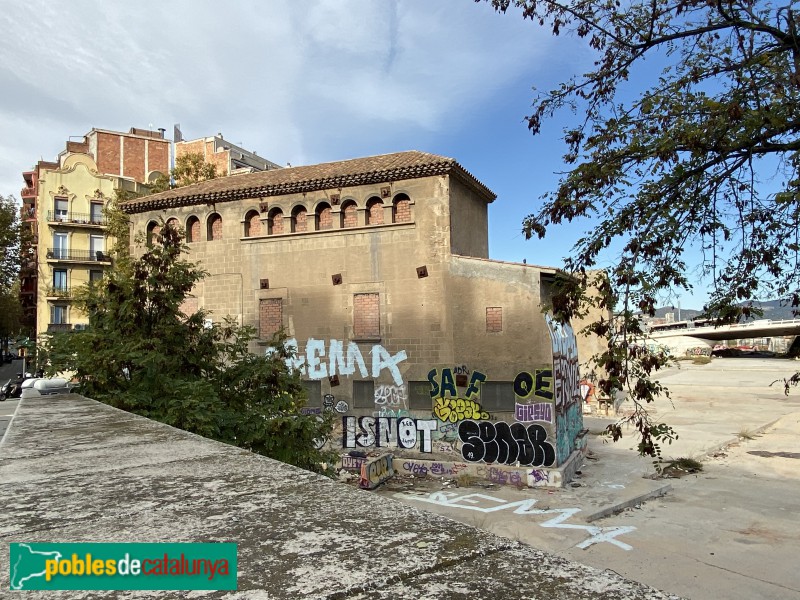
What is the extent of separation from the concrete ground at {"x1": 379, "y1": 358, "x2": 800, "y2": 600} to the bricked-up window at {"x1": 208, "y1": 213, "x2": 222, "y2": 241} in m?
10.6

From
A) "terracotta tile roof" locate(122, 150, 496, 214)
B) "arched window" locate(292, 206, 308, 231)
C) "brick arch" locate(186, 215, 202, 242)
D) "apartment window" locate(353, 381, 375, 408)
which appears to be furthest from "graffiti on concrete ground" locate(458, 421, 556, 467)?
"brick arch" locate(186, 215, 202, 242)

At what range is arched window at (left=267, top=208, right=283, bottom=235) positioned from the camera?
58.8ft

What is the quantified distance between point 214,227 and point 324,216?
4.45 metres

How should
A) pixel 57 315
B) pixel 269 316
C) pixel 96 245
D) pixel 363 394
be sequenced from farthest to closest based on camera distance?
pixel 96 245 → pixel 57 315 → pixel 269 316 → pixel 363 394

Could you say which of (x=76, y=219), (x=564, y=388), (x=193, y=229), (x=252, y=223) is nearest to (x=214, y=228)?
(x=193, y=229)

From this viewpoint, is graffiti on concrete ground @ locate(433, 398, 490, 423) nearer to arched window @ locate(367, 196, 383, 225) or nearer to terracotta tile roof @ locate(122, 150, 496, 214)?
arched window @ locate(367, 196, 383, 225)

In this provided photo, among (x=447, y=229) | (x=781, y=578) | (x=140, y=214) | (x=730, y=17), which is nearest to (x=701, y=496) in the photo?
(x=781, y=578)

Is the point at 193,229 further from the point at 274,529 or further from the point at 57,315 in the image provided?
the point at 57,315

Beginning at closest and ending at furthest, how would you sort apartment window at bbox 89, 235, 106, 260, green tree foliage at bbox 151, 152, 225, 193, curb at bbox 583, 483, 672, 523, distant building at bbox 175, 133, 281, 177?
1. curb at bbox 583, 483, 672, 523
2. green tree foliage at bbox 151, 152, 225, 193
3. apartment window at bbox 89, 235, 106, 260
4. distant building at bbox 175, 133, 281, 177

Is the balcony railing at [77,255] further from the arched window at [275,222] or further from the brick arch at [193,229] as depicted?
the arched window at [275,222]

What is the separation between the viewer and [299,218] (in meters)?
17.8

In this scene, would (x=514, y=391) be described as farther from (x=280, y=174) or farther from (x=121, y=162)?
(x=121, y=162)

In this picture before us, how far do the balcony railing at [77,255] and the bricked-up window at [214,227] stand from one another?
20912mm

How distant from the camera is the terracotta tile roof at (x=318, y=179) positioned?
16.0 m
